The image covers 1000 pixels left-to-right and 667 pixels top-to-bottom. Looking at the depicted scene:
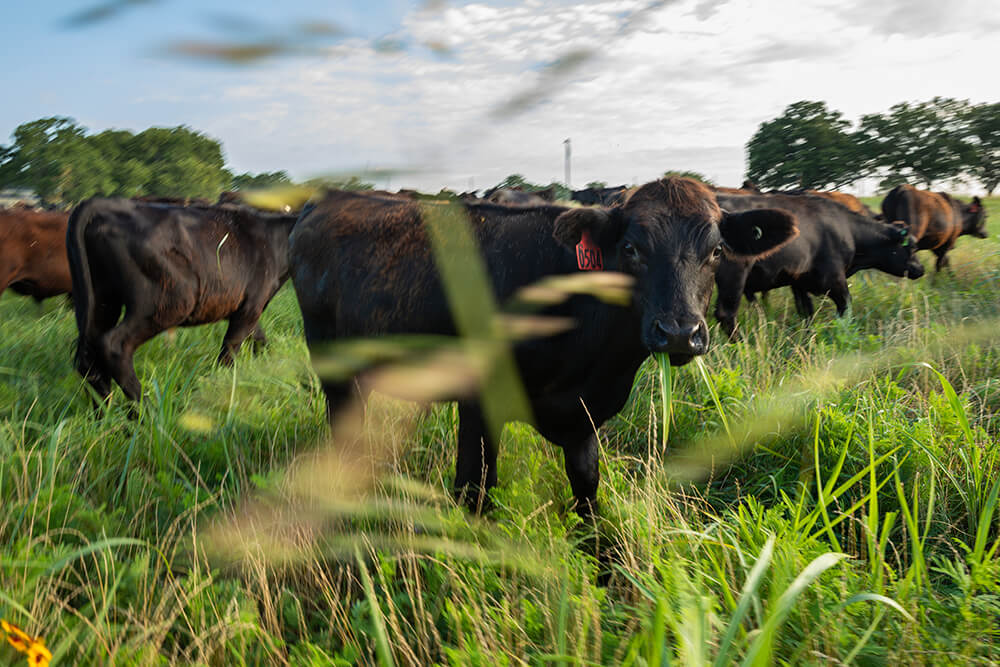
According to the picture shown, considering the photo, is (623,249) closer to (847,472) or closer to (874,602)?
(874,602)

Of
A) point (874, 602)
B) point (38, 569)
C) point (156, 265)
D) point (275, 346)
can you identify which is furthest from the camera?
point (275, 346)

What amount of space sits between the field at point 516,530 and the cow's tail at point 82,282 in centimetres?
26

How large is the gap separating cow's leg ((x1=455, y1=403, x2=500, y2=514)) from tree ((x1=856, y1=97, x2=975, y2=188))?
45.8 m

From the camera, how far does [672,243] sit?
2.65m

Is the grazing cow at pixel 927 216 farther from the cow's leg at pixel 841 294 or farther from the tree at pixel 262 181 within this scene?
the tree at pixel 262 181

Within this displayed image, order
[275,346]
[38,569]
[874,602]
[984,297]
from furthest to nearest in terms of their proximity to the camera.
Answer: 1. [984,297]
2. [275,346]
3. [38,569]
4. [874,602]

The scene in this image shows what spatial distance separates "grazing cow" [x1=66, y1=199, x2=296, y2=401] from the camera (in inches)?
193

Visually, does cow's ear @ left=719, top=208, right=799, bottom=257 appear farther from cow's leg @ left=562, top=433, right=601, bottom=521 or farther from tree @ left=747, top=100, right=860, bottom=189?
tree @ left=747, top=100, right=860, bottom=189

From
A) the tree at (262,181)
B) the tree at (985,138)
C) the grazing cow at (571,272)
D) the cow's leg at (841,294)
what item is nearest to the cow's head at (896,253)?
the cow's leg at (841,294)

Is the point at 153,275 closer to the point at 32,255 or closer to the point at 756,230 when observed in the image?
the point at 32,255

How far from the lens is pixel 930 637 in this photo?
73.0 inches

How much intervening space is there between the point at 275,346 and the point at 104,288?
1.51 m

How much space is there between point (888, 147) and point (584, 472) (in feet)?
153

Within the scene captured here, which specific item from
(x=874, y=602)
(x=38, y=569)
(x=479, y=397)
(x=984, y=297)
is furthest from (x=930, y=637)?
(x=984, y=297)
